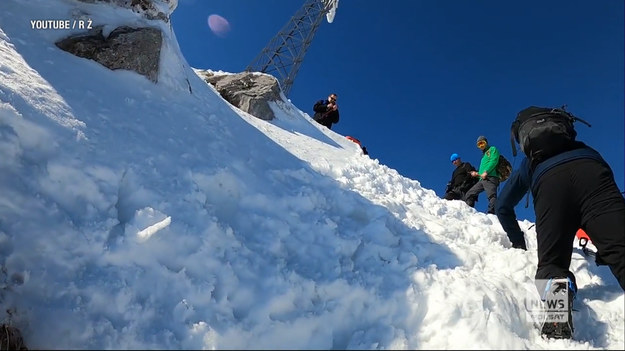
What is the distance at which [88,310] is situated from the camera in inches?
110

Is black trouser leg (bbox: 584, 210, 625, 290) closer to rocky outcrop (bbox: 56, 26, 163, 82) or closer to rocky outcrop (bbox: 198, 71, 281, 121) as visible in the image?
rocky outcrop (bbox: 56, 26, 163, 82)

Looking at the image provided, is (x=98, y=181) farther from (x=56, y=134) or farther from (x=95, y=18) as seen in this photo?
(x=95, y=18)

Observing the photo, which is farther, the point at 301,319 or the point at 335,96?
the point at 335,96

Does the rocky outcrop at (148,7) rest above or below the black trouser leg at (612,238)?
above

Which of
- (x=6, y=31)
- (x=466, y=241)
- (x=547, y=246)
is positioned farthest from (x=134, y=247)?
(x=6, y=31)

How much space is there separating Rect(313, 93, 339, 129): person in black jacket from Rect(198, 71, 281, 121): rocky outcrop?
90.4 inches

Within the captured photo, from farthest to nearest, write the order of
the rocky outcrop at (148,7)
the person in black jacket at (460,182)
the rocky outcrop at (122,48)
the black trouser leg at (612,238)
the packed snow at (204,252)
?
the person in black jacket at (460,182) → the rocky outcrop at (148,7) → the rocky outcrop at (122,48) → the black trouser leg at (612,238) → the packed snow at (204,252)

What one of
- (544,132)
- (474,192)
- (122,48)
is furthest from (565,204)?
(474,192)

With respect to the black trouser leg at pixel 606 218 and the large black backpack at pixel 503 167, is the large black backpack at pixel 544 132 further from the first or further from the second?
the large black backpack at pixel 503 167

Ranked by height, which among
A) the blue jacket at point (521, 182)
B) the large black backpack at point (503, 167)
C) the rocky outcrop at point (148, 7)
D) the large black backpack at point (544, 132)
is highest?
the rocky outcrop at point (148, 7)

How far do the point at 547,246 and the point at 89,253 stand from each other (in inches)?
147

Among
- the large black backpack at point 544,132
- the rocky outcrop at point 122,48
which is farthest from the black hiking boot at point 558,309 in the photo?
the rocky outcrop at point 122,48

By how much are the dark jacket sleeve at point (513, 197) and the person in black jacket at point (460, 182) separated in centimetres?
694

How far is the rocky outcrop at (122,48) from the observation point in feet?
21.4
